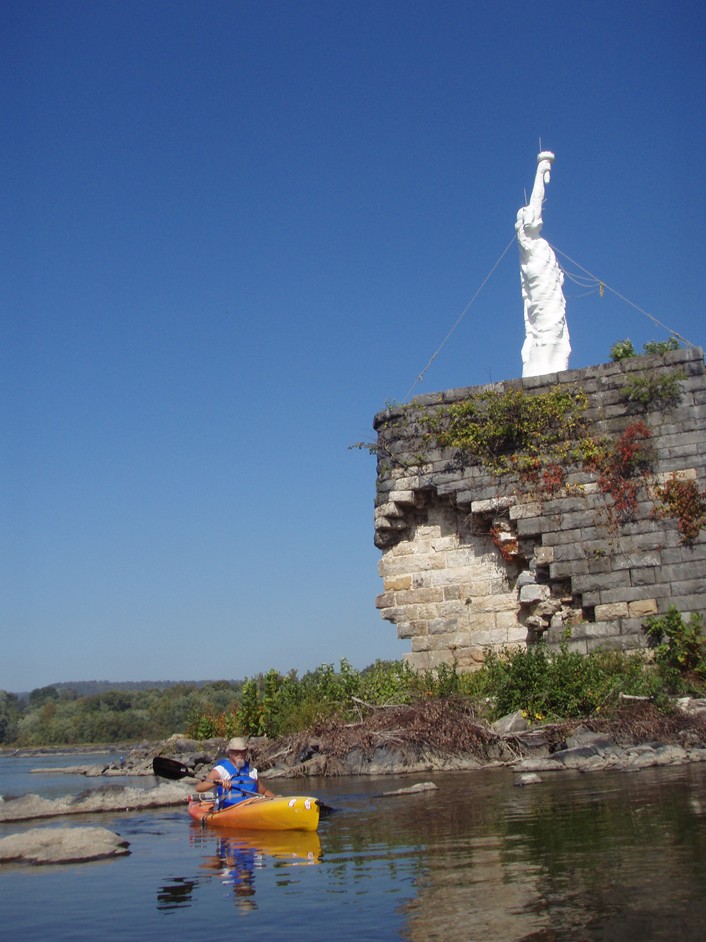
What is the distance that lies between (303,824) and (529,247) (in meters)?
10.2

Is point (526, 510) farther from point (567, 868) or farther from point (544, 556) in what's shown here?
point (567, 868)

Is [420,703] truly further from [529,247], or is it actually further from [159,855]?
[529,247]

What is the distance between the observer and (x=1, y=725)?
54.1m

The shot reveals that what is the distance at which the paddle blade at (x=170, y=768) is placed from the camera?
493 inches

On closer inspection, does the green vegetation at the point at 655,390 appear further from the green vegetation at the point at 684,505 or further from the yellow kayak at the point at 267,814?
the yellow kayak at the point at 267,814

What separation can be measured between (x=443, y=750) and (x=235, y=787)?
11.2 ft

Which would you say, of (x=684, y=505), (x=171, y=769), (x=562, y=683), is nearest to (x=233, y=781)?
(x=562, y=683)

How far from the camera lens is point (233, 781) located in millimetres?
8258

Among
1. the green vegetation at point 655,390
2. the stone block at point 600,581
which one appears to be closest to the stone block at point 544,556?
the stone block at point 600,581

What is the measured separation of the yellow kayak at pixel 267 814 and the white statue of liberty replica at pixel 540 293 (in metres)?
8.35

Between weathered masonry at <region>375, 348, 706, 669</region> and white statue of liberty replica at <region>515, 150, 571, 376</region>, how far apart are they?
0.83 meters

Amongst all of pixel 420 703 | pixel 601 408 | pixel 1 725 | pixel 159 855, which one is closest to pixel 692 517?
pixel 601 408

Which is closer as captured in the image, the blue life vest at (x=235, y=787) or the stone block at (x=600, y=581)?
the blue life vest at (x=235, y=787)

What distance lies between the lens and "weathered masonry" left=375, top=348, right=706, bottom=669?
12.1 meters
